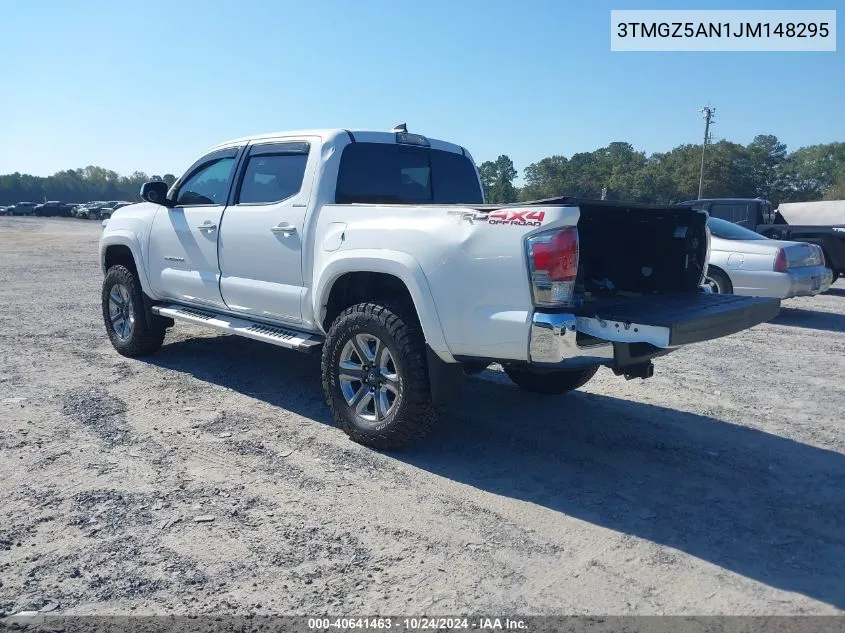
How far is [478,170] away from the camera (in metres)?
6.25

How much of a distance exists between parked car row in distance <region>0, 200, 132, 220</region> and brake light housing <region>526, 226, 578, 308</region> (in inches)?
2462

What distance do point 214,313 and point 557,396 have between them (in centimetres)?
309

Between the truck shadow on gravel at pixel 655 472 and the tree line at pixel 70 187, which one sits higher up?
the tree line at pixel 70 187

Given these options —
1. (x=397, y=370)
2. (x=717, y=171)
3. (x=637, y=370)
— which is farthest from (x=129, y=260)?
(x=717, y=171)

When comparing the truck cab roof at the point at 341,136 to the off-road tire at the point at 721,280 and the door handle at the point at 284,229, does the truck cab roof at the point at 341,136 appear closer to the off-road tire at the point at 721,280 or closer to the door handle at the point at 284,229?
the door handle at the point at 284,229

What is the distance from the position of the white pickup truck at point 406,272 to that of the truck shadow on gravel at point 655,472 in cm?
41

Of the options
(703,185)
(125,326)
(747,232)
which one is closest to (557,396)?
(125,326)

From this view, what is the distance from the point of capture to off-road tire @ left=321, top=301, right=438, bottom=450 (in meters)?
4.23

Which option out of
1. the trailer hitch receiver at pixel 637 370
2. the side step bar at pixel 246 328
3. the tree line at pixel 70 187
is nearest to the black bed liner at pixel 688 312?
the trailer hitch receiver at pixel 637 370

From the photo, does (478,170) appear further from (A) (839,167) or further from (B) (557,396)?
(A) (839,167)

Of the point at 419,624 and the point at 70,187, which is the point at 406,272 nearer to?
the point at 419,624

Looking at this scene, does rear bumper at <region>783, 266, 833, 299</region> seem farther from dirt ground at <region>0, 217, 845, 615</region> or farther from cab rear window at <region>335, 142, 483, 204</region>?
cab rear window at <region>335, 142, 483, 204</region>

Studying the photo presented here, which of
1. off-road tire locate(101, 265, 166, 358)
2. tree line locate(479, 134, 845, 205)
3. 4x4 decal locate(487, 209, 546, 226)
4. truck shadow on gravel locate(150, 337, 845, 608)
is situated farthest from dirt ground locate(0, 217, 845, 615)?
tree line locate(479, 134, 845, 205)

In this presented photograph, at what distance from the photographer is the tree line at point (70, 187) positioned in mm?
114125
